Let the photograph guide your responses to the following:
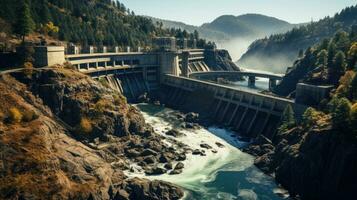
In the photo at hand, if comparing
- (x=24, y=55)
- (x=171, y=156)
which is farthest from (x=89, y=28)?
(x=171, y=156)

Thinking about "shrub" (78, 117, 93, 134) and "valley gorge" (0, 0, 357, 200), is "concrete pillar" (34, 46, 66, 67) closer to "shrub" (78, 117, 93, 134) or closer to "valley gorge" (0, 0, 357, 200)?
"valley gorge" (0, 0, 357, 200)

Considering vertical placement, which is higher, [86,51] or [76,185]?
[86,51]

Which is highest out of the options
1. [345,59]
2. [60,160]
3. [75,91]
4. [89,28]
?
[89,28]

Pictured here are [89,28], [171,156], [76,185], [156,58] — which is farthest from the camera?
[89,28]

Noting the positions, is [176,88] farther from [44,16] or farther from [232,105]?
[44,16]

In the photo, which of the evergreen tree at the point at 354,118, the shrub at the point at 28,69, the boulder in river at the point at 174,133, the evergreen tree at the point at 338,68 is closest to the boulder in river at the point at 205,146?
the boulder in river at the point at 174,133

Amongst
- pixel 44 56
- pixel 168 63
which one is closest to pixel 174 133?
pixel 44 56

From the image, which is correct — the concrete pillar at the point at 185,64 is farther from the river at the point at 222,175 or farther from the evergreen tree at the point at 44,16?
the river at the point at 222,175

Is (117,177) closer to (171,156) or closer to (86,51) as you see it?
(171,156)
